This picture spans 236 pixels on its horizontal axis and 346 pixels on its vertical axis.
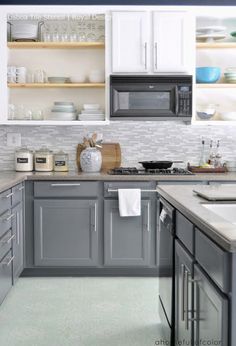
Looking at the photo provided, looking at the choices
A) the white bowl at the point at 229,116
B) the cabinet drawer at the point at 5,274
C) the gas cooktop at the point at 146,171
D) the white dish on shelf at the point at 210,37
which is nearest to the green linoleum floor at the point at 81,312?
the cabinet drawer at the point at 5,274

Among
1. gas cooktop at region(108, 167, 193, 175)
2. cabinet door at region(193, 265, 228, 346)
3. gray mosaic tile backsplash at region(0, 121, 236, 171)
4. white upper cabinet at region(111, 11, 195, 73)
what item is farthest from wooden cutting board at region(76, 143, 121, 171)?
cabinet door at region(193, 265, 228, 346)

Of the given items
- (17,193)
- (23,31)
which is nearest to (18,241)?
(17,193)

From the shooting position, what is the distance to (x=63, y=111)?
525 centimetres

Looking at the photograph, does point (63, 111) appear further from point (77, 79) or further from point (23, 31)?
point (23, 31)

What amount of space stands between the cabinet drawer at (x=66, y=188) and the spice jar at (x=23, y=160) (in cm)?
47

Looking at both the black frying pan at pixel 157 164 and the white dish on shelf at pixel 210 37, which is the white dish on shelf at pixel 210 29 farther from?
the black frying pan at pixel 157 164

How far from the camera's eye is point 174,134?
18.1ft

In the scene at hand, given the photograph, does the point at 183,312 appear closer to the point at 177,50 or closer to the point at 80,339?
the point at 80,339

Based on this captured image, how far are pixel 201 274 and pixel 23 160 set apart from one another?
11.0 feet

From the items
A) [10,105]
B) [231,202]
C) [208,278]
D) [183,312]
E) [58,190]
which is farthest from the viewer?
[10,105]

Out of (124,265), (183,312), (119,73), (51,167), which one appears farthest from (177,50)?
(183,312)

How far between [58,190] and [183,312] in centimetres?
253

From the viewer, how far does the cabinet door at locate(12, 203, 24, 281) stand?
443cm

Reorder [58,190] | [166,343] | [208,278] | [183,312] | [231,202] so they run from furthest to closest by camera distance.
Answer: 1. [58,190]
2. [166,343]
3. [231,202]
4. [183,312]
5. [208,278]
